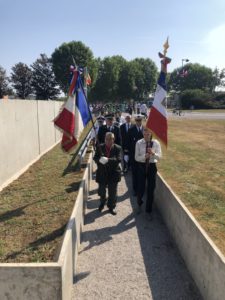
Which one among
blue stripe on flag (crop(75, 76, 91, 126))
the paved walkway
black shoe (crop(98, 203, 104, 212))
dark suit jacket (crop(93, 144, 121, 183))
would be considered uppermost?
blue stripe on flag (crop(75, 76, 91, 126))

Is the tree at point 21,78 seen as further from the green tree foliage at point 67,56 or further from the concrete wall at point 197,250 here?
the concrete wall at point 197,250

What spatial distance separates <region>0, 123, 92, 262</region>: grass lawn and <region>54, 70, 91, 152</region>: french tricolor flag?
142 centimetres

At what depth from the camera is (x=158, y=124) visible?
8086mm

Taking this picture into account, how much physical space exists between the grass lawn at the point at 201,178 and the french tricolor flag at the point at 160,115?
5.80 feet

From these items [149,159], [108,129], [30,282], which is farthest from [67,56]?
[30,282]

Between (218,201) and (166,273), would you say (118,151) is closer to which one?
(218,201)

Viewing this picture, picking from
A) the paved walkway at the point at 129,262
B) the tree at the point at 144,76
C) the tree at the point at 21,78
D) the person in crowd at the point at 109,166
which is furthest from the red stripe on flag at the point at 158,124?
the tree at the point at 144,76

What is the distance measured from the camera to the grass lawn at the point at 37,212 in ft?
18.9

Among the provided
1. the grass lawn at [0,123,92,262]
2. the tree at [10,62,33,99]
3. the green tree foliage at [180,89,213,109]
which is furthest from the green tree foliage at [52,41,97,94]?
the grass lawn at [0,123,92,262]

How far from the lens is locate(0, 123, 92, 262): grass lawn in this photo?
18.9 feet

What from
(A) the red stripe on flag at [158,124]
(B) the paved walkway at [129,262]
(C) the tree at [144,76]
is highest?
(C) the tree at [144,76]

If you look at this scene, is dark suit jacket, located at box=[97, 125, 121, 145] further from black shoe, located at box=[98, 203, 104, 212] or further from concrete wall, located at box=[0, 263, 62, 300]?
concrete wall, located at box=[0, 263, 62, 300]

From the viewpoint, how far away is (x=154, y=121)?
26.6 ft

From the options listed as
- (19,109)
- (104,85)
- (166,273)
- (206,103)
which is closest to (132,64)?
(104,85)
